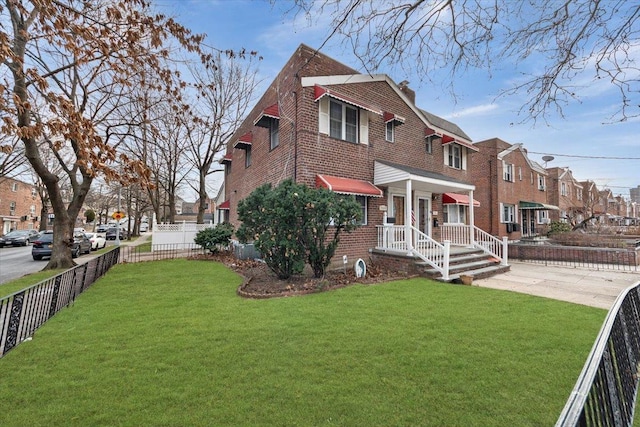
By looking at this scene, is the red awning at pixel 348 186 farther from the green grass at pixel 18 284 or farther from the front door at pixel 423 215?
the green grass at pixel 18 284

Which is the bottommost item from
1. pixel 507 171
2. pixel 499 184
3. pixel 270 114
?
pixel 499 184

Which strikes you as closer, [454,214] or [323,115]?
[323,115]

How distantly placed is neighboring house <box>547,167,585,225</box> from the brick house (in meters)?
24.1

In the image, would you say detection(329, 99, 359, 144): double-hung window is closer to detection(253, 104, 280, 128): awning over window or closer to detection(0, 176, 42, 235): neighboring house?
detection(253, 104, 280, 128): awning over window

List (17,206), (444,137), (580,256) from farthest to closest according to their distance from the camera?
(17,206) < (444,137) < (580,256)

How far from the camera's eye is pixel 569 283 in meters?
8.73

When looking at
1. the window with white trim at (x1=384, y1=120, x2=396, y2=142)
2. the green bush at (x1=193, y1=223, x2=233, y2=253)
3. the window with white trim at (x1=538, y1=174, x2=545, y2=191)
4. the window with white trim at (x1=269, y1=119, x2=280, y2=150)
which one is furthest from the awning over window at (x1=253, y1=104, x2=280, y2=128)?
the window with white trim at (x1=538, y1=174, x2=545, y2=191)

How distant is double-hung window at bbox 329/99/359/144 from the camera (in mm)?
10875

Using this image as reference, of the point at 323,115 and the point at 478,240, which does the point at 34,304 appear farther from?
the point at 478,240

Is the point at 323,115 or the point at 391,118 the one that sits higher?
the point at 391,118

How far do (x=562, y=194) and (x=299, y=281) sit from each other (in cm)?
3662

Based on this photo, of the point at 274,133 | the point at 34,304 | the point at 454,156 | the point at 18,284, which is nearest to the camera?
the point at 34,304

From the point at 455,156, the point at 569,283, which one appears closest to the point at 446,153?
the point at 455,156

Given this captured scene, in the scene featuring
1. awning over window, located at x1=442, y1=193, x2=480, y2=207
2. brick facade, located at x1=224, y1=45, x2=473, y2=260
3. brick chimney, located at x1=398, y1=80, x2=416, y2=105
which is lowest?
awning over window, located at x1=442, y1=193, x2=480, y2=207
